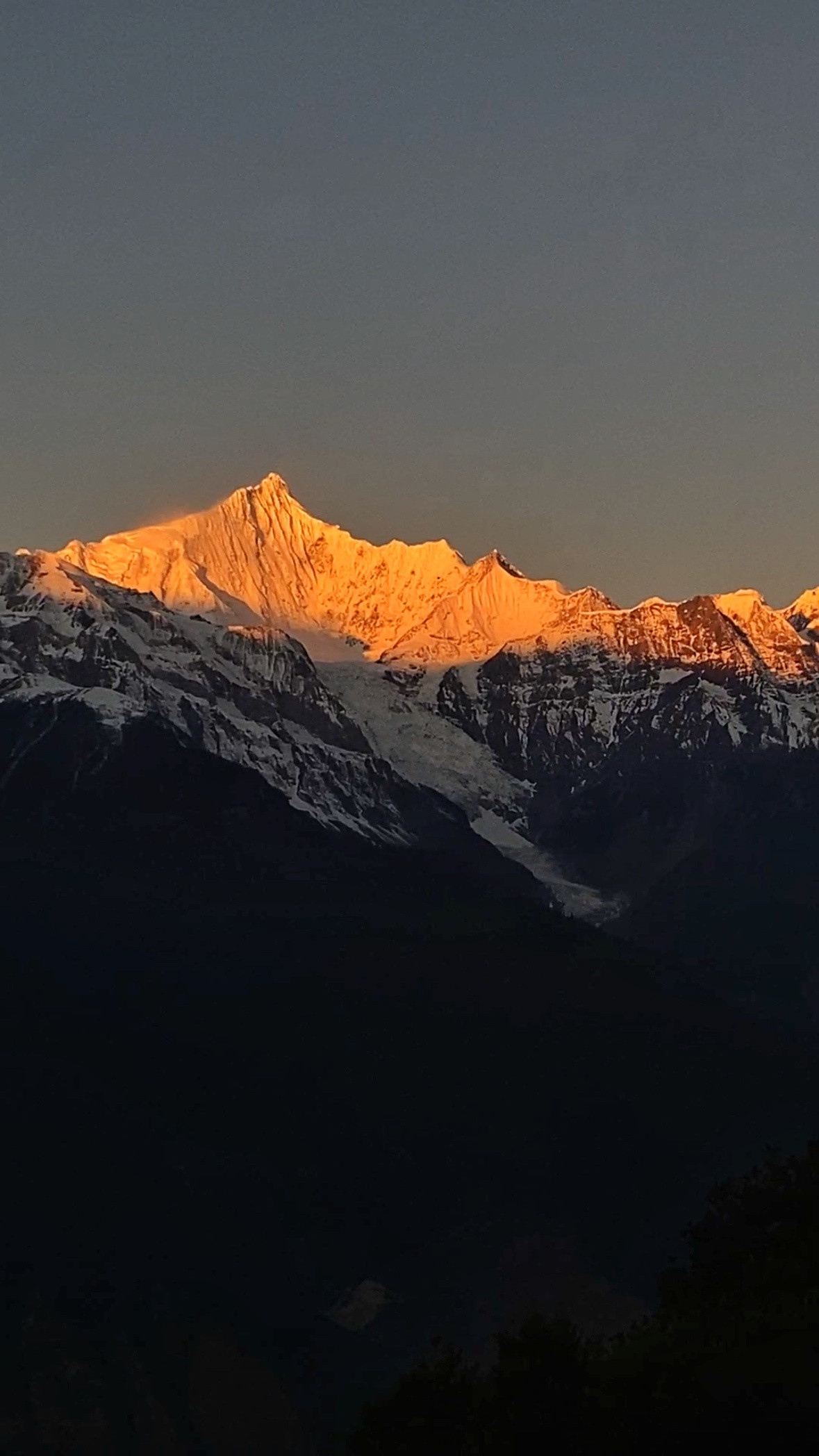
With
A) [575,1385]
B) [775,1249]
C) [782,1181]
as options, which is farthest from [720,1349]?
[782,1181]

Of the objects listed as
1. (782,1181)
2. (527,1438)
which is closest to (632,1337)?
(527,1438)

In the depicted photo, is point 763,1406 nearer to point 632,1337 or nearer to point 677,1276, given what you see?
point 632,1337

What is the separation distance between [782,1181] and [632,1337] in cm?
3307

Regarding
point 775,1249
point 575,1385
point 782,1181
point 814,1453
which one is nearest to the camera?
point 814,1453

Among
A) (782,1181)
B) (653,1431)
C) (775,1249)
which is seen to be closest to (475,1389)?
(653,1431)

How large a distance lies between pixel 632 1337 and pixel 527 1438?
18473 mm

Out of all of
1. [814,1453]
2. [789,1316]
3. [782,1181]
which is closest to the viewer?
[814,1453]

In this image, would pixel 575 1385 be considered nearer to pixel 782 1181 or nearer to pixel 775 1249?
pixel 775 1249

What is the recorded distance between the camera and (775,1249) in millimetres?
172750

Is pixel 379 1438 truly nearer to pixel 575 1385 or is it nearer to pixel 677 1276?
pixel 575 1385

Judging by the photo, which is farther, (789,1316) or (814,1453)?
(789,1316)

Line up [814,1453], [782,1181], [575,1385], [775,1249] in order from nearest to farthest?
[814,1453], [575,1385], [775,1249], [782,1181]

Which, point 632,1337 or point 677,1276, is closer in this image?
point 632,1337

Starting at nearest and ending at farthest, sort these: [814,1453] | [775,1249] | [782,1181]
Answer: [814,1453], [775,1249], [782,1181]
